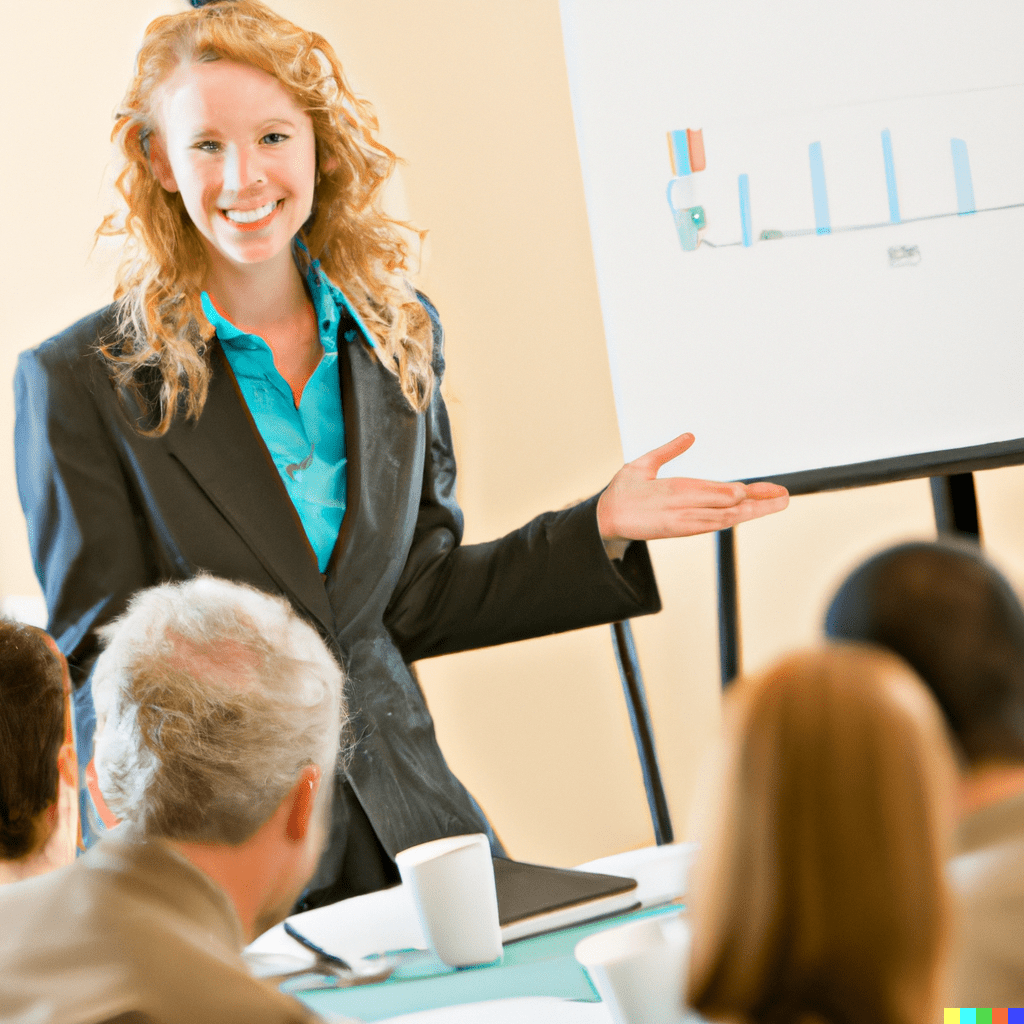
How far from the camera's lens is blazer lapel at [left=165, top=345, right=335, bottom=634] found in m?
1.55

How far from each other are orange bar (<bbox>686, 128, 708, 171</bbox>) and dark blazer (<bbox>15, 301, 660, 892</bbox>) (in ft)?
1.90

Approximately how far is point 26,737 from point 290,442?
0.71 metres

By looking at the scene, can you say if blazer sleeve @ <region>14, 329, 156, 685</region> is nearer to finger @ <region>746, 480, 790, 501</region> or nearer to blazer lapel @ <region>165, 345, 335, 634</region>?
blazer lapel @ <region>165, 345, 335, 634</region>

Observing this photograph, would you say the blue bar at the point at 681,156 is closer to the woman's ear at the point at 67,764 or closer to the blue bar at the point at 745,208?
the blue bar at the point at 745,208

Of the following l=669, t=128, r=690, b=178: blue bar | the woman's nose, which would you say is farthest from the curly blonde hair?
l=669, t=128, r=690, b=178: blue bar

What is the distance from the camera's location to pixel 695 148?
6.11 ft

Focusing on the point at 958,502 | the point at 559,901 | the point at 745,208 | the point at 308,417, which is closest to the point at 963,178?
the point at 745,208

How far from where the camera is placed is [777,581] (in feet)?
9.09

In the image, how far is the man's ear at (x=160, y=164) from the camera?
5.39 feet

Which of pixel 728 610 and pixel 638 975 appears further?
pixel 728 610

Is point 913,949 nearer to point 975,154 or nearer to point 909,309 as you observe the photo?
point 909,309

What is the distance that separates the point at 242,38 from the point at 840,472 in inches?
40.7

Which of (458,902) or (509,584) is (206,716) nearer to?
(458,902)

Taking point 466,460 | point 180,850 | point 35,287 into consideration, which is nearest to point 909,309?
point 466,460
